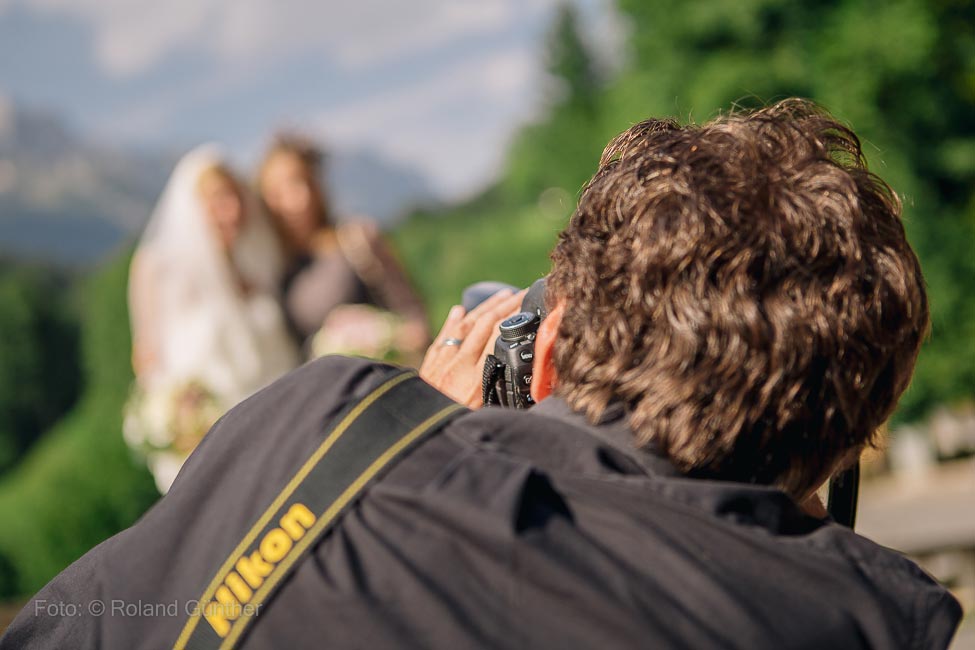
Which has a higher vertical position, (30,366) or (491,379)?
(491,379)

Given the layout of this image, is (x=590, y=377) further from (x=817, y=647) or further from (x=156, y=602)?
(x=156, y=602)

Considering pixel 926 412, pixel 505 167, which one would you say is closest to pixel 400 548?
pixel 926 412

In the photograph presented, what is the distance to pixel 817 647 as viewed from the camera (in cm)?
100

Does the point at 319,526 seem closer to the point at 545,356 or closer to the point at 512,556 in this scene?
the point at 512,556

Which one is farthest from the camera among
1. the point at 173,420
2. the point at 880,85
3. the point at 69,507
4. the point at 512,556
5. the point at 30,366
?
the point at 30,366

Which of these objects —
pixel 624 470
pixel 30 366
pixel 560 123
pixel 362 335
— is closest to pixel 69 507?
pixel 362 335

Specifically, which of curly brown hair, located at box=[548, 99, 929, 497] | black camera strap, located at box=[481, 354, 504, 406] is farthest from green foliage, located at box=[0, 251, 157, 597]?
curly brown hair, located at box=[548, 99, 929, 497]

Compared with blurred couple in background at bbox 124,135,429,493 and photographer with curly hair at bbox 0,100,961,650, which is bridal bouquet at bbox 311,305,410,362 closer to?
blurred couple in background at bbox 124,135,429,493

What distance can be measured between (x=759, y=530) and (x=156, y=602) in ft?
2.05

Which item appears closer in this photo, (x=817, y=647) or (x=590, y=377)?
(x=817, y=647)

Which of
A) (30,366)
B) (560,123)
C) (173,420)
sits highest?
(173,420)

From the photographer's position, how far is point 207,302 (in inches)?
191

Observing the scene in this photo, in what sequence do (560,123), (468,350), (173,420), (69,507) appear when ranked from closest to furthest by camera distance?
(468,350)
(173,420)
(69,507)
(560,123)

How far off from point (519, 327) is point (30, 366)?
51.9 feet
